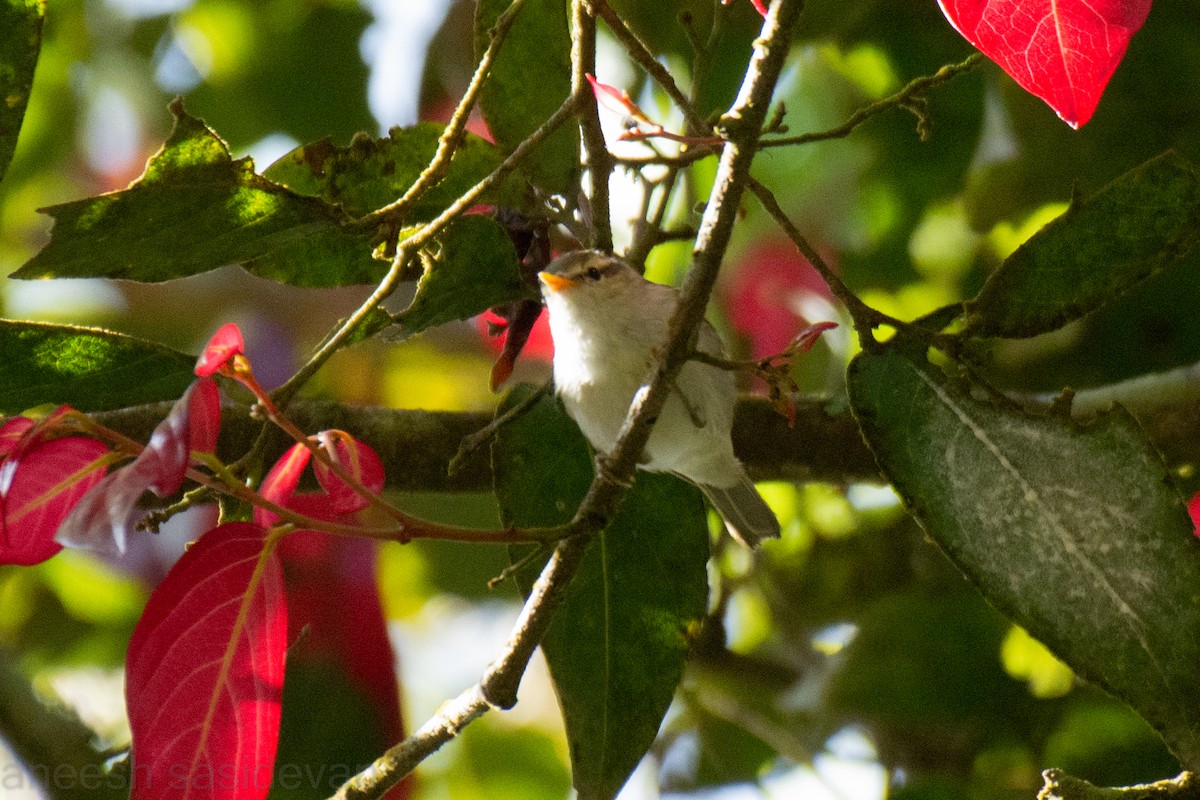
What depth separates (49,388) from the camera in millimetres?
800

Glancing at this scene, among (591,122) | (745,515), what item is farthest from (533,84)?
(745,515)

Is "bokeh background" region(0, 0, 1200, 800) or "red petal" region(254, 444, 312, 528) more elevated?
"bokeh background" region(0, 0, 1200, 800)

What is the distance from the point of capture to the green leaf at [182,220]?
0.70 meters

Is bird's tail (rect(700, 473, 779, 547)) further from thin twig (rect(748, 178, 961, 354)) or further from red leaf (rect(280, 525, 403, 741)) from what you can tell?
thin twig (rect(748, 178, 961, 354))

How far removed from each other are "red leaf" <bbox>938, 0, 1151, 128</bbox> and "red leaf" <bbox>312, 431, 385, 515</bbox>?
1.39 feet

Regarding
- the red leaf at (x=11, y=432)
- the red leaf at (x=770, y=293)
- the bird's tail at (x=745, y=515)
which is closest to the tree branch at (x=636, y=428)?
the red leaf at (x=11, y=432)

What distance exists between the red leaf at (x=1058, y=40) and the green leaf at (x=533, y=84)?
438 millimetres

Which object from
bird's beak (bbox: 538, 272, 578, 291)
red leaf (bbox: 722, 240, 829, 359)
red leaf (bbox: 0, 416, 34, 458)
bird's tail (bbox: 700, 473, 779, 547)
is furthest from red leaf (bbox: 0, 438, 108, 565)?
red leaf (bbox: 722, 240, 829, 359)

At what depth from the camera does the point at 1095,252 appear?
77 centimetres

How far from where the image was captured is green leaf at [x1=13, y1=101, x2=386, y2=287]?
2.31 feet

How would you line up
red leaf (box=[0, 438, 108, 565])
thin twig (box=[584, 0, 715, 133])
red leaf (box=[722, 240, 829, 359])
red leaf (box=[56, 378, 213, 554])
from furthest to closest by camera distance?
1. red leaf (box=[722, 240, 829, 359])
2. thin twig (box=[584, 0, 715, 133])
3. red leaf (box=[0, 438, 108, 565])
4. red leaf (box=[56, 378, 213, 554])

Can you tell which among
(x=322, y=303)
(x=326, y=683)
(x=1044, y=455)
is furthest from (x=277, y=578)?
(x=322, y=303)

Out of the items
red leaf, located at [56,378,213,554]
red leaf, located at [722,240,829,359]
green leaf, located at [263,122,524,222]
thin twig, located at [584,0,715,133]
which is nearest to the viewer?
red leaf, located at [56,378,213,554]

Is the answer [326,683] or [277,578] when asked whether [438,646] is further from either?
[277,578]
